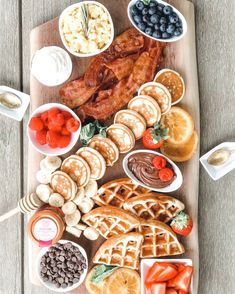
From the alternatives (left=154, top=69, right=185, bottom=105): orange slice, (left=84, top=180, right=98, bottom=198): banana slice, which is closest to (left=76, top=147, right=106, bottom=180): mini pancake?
(left=84, top=180, right=98, bottom=198): banana slice

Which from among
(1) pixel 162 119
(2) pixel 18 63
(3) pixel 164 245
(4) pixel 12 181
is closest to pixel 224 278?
(3) pixel 164 245

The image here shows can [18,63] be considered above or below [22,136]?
above

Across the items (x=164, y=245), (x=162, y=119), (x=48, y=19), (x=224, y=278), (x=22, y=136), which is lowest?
(x=224, y=278)

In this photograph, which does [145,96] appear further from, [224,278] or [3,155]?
[224,278]

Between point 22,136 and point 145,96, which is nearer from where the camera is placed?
point 145,96

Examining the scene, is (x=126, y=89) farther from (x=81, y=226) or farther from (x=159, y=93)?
(x=81, y=226)

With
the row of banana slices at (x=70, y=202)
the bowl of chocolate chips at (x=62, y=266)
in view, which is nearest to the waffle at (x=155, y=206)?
the row of banana slices at (x=70, y=202)
